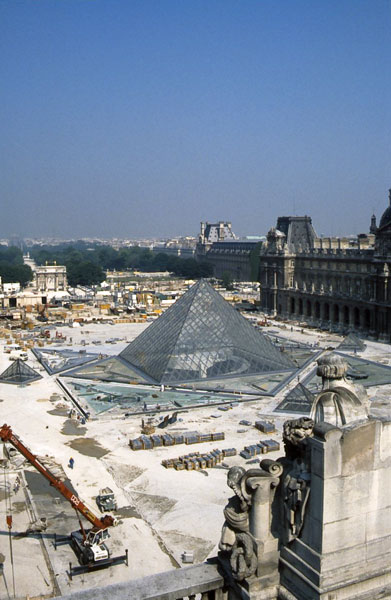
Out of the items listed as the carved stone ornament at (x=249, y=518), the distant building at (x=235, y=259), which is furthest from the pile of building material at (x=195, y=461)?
the distant building at (x=235, y=259)

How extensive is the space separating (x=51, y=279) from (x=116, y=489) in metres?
107

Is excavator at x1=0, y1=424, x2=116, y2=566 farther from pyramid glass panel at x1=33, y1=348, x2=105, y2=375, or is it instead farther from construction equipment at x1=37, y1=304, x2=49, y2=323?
construction equipment at x1=37, y1=304, x2=49, y2=323

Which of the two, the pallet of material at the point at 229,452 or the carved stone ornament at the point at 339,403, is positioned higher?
the carved stone ornament at the point at 339,403

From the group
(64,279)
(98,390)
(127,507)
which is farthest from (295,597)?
(64,279)

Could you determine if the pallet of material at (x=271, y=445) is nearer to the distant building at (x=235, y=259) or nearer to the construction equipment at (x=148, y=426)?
the construction equipment at (x=148, y=426)

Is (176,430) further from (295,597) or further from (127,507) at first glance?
(295,597)

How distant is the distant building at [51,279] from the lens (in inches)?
4953

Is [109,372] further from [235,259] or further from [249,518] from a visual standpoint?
[235,259]

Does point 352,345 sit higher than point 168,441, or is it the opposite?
point 352,345

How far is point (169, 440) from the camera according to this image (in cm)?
3044

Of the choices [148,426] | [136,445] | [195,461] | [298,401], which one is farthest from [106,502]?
[298,401]

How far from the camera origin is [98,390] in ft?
137

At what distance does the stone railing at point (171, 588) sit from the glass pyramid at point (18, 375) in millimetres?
39879

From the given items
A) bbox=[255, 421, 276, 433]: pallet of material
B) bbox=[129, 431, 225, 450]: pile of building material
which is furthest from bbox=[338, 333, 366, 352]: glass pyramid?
bbox=[129, 431, 225, 450]: pile of building material
